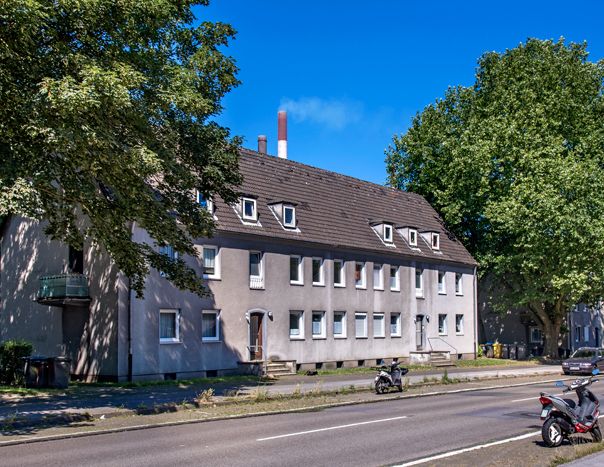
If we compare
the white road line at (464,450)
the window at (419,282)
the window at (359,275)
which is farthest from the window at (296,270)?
the white road line at (464,450)

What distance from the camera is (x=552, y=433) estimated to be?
489 inches

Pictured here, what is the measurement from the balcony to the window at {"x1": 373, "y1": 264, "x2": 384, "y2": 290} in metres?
17.5

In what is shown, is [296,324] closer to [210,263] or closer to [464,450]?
[210,263]

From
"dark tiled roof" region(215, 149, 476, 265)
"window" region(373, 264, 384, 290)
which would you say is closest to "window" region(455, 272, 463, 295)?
"dark tiled roof" region(215, 149, 476, 265)

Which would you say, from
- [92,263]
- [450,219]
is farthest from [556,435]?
[450,219]

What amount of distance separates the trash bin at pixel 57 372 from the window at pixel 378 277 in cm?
2114

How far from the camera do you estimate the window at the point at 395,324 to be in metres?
43.4

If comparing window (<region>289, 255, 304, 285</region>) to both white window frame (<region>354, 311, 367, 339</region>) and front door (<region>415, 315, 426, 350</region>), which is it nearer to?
white window frame (<region>354, 311, 367, 339</region>)

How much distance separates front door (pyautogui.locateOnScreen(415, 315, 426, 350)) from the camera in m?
45.0

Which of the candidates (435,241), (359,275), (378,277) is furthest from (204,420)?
(435,241)

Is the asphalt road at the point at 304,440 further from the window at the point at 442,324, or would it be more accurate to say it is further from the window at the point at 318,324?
the window at the point at 442,324

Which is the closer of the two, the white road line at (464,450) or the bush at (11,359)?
the white road line at (464,450)

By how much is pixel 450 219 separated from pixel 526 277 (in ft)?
21.6

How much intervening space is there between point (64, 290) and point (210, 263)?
6376 mm
